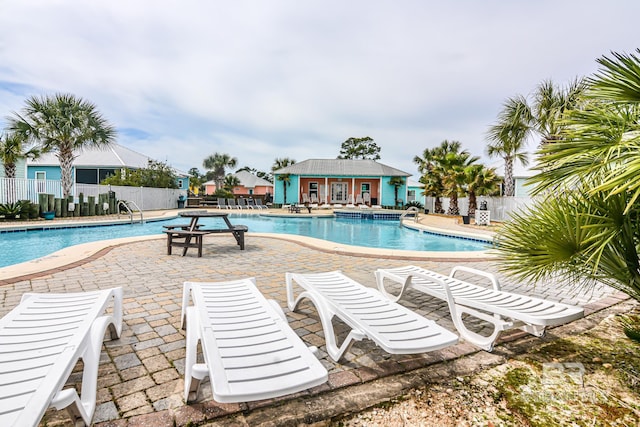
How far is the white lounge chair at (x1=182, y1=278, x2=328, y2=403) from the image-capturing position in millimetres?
1517

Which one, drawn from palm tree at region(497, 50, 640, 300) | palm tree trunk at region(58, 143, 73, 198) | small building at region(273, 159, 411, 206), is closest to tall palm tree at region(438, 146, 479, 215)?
small building at region(273, 159, 411, 206)

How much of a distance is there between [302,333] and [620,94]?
124 inches

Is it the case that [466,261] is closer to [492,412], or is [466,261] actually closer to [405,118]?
[492,412]

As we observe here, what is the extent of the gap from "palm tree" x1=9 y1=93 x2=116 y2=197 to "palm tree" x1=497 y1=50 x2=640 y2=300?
19852 mm

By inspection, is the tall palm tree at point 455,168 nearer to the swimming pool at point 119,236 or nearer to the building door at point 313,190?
the swimming pool at point 119,236

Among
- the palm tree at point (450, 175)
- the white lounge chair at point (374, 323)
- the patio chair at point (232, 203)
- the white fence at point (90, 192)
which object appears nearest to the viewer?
the white lounge chair at point (374, 323)

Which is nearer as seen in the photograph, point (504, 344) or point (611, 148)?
point (611, 148)

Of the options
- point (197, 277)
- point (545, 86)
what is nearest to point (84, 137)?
point (197, 277)

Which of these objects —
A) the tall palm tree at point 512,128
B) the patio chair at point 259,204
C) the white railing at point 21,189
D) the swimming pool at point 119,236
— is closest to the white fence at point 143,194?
the white railing at point 21,189

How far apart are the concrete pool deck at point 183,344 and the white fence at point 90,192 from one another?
41.3 feet

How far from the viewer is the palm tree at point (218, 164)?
56.4m

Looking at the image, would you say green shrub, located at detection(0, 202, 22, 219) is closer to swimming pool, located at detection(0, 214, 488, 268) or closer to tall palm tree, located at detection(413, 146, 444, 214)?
swimming pool, located at detection(0, 214, 488, 268)

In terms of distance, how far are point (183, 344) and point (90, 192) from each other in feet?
65.8

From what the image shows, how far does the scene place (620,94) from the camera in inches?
88.0
